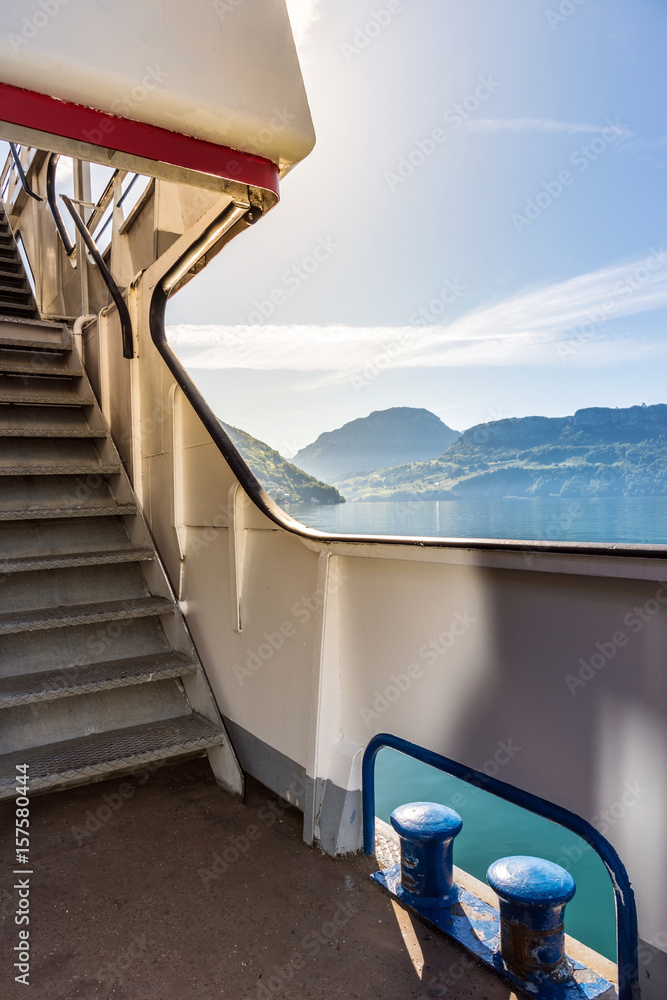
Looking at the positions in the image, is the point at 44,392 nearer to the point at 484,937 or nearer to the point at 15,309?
the point at 15,309

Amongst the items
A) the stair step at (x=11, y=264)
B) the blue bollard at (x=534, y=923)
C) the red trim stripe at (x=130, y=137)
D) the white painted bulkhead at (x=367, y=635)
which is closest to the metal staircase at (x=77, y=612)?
the white painted bulkhead at (x=367, y=635)

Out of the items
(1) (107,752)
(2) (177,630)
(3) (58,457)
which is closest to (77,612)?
(2) (177,630)

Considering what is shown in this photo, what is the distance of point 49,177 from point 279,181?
4519 mm

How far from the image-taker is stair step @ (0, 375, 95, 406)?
368cm

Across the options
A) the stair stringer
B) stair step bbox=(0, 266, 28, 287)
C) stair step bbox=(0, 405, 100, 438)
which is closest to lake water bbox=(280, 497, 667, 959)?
the stair stringer

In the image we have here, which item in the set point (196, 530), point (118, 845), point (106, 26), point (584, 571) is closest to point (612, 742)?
point (584, 571)

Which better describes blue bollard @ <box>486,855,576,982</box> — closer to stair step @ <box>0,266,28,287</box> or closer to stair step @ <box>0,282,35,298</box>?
stair step @ <box>0,282,35,298</box>

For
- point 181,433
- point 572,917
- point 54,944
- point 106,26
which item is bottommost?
point 572,917

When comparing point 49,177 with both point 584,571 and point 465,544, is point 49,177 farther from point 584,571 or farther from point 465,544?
point 584,571

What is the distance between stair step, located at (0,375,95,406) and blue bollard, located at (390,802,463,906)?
3055mm

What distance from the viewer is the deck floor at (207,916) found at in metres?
1.58

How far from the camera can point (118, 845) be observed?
2195 millimetres

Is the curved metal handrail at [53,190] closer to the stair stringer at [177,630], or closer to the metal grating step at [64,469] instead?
the stair stringer at [177,630]

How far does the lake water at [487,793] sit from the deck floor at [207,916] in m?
1.10
